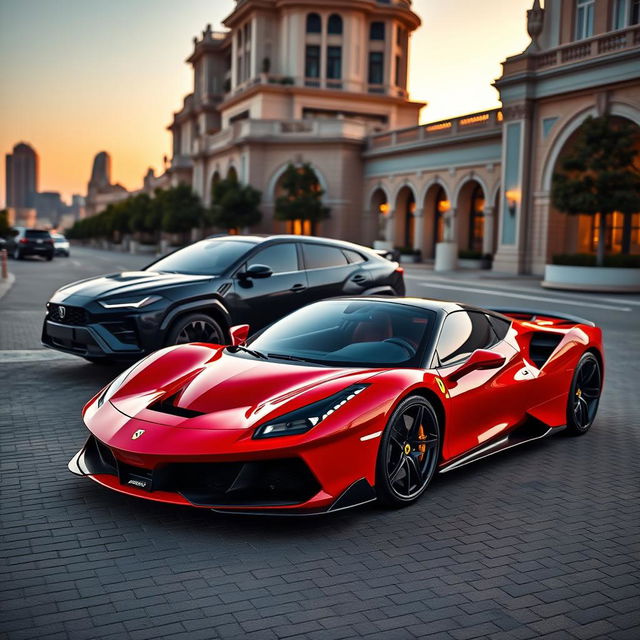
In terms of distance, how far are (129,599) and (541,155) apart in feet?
108

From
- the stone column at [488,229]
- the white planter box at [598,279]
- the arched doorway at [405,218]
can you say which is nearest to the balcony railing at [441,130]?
the arched doorway at [405,218]

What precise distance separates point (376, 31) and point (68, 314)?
71970mm

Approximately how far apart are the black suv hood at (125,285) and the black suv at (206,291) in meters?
0.01

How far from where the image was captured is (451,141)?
147 feet

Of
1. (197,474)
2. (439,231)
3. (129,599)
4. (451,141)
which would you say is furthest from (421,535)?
(439,231)

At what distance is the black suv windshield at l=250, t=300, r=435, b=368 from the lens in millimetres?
5297

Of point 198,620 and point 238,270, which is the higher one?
point 238,270

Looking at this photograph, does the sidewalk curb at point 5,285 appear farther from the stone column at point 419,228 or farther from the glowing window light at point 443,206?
the glowing window light at point 443,206

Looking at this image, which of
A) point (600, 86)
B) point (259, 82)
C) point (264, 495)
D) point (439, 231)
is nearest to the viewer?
point (264, 495)

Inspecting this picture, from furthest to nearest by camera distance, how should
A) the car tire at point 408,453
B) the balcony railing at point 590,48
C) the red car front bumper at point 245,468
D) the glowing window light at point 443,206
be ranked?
1. the glowing window light at point 443,206
2. the balcony railing at point 590,48
3. the car tire at point 408,453
4. the red car front bumper at point 245,468

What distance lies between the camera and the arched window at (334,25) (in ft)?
235

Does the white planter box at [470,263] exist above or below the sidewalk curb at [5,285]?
above

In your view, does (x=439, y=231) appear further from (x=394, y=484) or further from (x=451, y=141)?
(x=394, y=484)

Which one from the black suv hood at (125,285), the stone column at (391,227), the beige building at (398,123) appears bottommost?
the black suv hood at (125,285)
